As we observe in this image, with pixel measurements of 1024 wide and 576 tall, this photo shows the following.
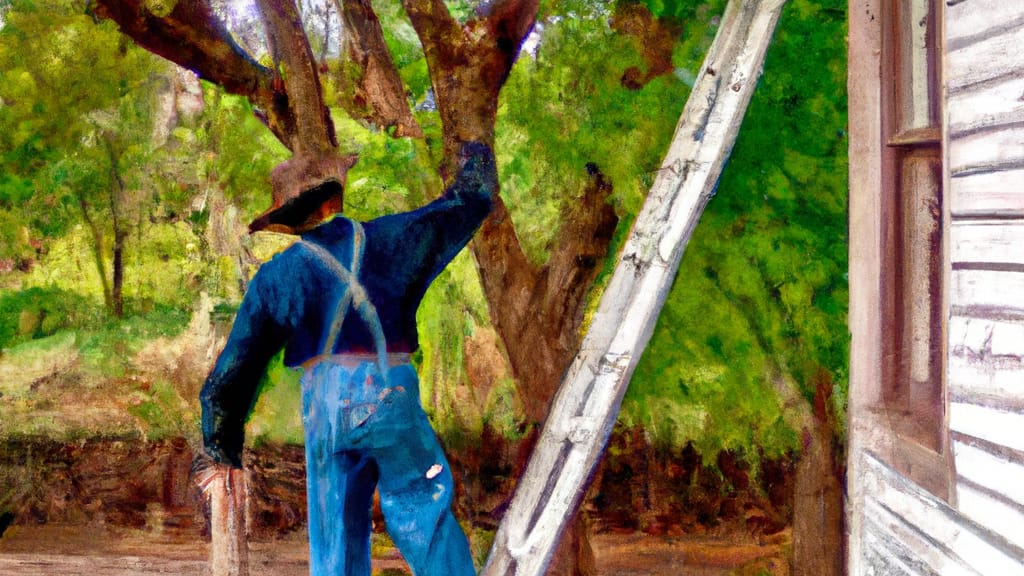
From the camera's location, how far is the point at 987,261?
2029 millimetres

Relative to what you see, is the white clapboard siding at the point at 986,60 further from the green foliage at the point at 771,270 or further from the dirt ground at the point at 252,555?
the dirt ground at the point at 252,555

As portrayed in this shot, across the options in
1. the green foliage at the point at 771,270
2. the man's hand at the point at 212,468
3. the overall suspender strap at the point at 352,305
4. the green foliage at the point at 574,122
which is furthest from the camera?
the green foliage at the point at 574,122

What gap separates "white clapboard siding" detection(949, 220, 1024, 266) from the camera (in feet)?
6.40

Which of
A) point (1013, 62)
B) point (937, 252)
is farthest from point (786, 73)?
point (1013, 62)

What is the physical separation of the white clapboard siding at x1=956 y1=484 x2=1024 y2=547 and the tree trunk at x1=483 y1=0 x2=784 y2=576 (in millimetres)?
1160

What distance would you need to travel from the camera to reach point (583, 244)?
3.32m

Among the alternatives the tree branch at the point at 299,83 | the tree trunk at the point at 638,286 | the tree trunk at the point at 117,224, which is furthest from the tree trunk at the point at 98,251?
the tree trunk at the point at 638,286

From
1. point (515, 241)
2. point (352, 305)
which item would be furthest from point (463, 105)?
point (352, 305)

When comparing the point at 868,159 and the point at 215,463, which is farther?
the point at 215,463

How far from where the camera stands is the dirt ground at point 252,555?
354 centimetres

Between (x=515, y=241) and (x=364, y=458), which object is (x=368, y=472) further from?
(x=515, y=241)

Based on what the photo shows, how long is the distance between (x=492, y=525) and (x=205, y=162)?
1.97m

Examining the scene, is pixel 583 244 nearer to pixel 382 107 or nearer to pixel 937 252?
pixel 382 107

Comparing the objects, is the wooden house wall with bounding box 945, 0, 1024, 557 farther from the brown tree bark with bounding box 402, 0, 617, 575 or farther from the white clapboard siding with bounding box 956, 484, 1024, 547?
the brown tree bark with bounding box 402, 0, 617, 575
